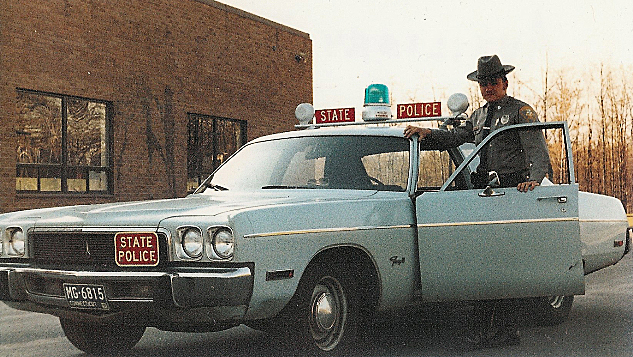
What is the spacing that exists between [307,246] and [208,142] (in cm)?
1601

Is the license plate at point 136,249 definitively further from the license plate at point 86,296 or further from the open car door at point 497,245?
the open car door at point 497,245

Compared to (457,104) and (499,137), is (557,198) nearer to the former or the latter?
(499,137)

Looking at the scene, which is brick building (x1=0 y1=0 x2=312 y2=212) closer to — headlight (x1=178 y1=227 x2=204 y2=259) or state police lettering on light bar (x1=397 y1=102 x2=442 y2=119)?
state police lettering on light bar (x1=397 y1=102 x2=442 y2=119)

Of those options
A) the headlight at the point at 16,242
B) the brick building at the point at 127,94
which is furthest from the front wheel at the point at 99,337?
the brick building at the point at 127,94

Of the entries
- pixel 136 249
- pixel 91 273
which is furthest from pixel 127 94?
pixel 136 249

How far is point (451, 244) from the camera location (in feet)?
19.8

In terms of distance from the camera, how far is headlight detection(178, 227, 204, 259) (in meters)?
4.98

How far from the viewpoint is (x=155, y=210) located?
5344 millimetres

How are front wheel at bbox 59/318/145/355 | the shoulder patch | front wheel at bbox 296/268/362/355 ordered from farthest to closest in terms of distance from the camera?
the shoulder patch, front wheel at bbox 59/318/145/355, front wheel at bbox 296/268/362/355

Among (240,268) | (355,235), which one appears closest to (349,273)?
(355,235)

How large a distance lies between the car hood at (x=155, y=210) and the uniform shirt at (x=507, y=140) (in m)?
1.08

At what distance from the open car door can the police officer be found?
57cm

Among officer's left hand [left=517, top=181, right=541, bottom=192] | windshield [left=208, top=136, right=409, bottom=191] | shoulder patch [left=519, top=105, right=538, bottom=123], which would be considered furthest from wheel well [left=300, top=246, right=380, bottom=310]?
shoulder patch [left=519, top=105, right=538, bottom=123]

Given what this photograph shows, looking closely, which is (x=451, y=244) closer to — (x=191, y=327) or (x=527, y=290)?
(x=527, y=290)
